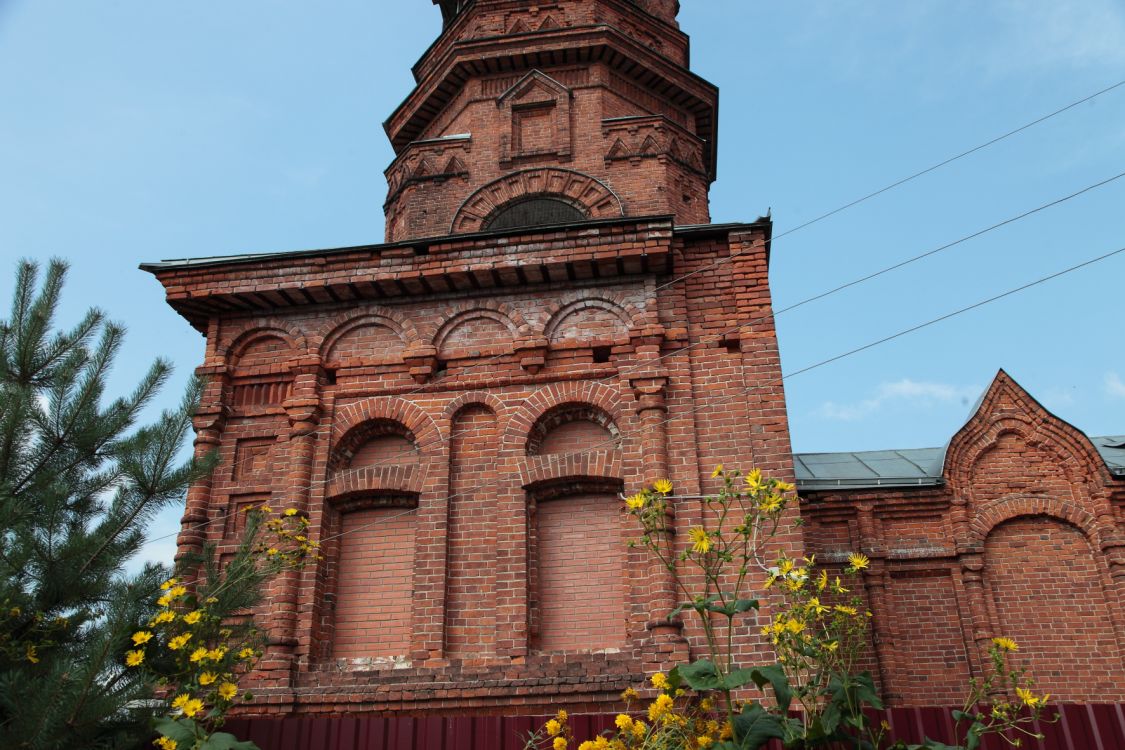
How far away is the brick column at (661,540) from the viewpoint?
28.2 ft

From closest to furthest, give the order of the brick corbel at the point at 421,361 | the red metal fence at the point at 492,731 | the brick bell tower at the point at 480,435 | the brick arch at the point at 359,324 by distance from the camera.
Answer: the red metal fence at the point at 492,731
the brick bell tower at the point at 480,435
the brick corbel at the point at 421,361
the brick arch at the point at 359,324

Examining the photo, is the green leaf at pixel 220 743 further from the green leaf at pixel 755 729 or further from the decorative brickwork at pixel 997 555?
the decorative brickwork at pixel 997 555

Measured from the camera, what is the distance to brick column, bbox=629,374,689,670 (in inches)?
338

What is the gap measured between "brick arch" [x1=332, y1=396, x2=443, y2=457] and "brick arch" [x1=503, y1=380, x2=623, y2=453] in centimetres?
87

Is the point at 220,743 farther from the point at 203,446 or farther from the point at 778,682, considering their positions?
the point at 203,446

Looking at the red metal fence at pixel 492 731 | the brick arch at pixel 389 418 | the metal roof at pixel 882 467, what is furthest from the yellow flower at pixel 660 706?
the metal roof at pixel 882 467

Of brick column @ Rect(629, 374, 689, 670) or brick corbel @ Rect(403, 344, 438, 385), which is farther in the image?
brick corbel @ Rect(403, 344, 438, 385)

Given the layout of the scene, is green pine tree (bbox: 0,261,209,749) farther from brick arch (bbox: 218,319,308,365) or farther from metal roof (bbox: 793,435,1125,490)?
metal roof (bbox: 793,435,1125,490)

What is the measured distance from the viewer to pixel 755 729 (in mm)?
5820

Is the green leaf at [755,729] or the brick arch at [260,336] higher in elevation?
the brick arch at [260,336]

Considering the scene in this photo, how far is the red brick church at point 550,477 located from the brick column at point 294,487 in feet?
0.08

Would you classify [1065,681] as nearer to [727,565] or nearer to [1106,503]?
[1106,503]

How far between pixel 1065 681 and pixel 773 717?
8.53 metres

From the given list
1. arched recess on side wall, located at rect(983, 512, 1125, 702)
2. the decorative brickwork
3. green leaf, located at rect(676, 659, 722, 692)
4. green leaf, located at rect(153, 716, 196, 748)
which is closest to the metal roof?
the decorative brickwork
